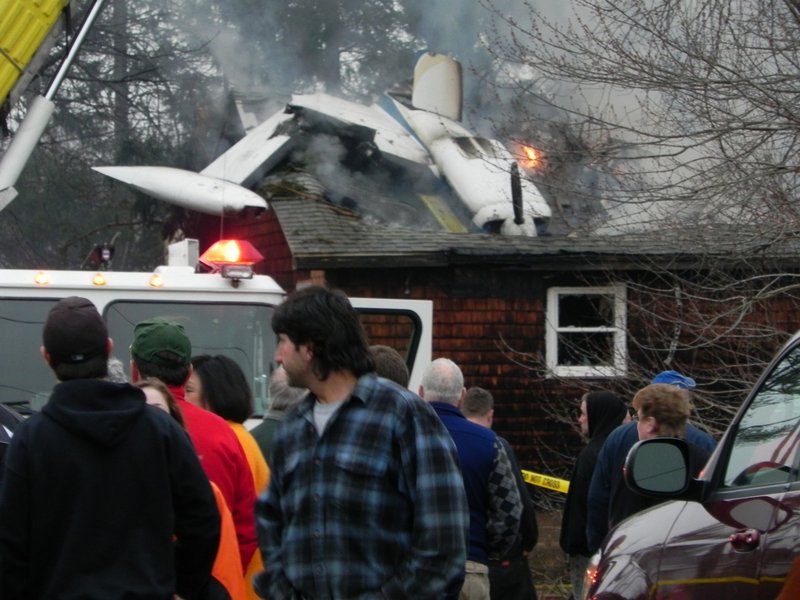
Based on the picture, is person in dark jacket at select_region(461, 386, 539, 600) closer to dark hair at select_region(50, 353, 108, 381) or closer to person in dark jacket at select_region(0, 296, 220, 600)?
person in dark jacket at select_region(0, 296, 220, 600)

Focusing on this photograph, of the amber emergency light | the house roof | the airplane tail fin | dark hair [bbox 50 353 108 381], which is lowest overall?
dark hair [bbox 50 353 108 381]

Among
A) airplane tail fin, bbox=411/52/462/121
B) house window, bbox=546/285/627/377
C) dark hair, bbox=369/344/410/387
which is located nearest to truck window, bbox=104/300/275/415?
dark hair, bbox=369/344/410/387

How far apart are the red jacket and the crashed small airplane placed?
9570 mm

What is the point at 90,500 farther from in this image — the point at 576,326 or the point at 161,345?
the point at 576,326

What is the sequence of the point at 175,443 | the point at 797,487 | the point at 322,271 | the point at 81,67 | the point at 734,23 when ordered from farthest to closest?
the point at 81,67 < the point at 322,271 < the point at 734,23 < the point at 175,443 < the point at 797,487

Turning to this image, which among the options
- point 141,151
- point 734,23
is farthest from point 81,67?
point 734,23

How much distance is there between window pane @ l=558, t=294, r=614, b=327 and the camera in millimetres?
13742

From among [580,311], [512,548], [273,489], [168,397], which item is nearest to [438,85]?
[580,311]

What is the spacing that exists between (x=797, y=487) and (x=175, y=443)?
156 cm

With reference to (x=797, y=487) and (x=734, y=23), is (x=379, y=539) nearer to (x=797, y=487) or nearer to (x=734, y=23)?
(x=797, y=487)

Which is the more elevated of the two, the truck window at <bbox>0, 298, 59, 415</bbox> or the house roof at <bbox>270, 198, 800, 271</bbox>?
the house roof at <bbox>270, 198, 800, 271</bbox>

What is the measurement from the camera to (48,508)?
3.21 metres

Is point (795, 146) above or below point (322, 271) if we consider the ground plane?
above

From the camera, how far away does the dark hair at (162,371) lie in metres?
4.27
